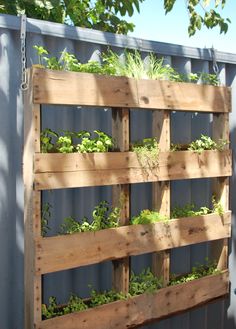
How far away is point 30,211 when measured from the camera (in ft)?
9.82

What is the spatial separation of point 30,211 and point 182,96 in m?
1.67

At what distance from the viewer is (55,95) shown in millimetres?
2947

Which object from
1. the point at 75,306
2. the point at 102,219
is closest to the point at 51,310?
the point at 75,306

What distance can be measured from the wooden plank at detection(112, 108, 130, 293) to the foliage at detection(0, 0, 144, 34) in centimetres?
226

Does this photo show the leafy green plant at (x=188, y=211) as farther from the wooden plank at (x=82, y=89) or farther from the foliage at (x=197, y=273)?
the wooden plank at (x=82, y=89)

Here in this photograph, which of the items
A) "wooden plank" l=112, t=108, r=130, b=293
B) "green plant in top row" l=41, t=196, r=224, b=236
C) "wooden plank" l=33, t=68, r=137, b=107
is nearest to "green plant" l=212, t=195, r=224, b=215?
"green plant in top row" l=41, t=196, r=224, b=236

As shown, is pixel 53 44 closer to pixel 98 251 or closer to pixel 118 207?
pixel 118 207

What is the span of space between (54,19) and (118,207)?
3085 millimetres

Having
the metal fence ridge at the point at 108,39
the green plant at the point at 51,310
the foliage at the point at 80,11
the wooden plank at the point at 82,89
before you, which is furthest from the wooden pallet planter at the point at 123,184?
the foliage at the point at 80,11

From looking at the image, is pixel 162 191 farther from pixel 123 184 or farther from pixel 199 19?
pixel 199 19

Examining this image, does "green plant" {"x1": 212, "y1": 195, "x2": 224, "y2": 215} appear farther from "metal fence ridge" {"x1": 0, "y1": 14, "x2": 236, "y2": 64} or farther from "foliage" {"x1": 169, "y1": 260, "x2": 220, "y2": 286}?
"metal fence ridge" {"x1": 0, "y1": 14, "x2": 236, "y2": 64}

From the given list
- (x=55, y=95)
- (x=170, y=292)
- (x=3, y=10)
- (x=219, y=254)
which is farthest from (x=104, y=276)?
(x=3, y=10)

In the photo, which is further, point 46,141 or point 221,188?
point 221,188

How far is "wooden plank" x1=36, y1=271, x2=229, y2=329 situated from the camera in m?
3.17
